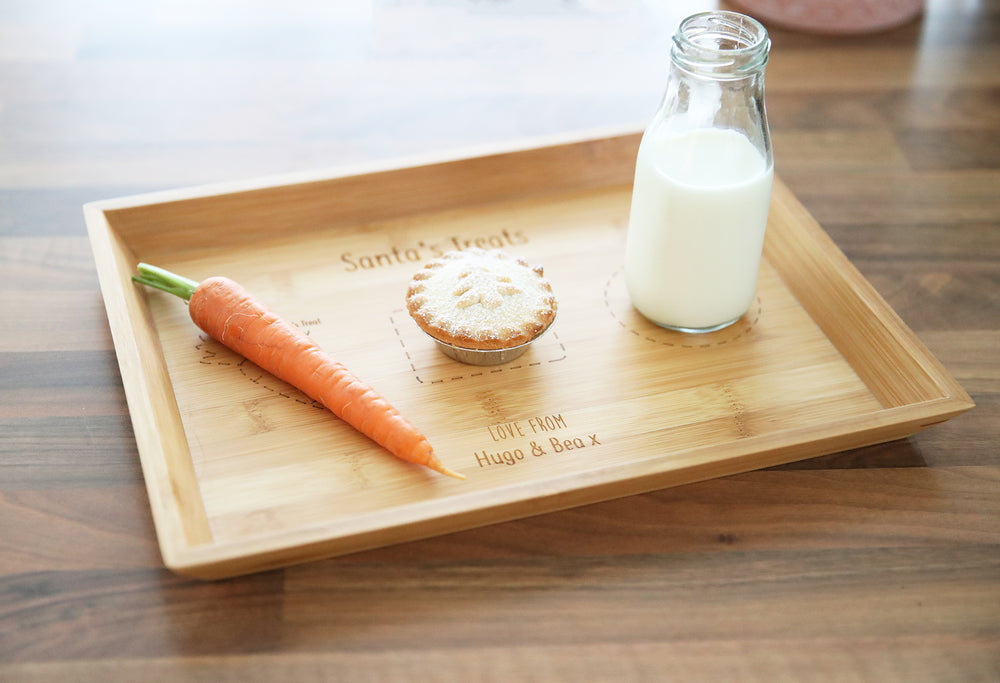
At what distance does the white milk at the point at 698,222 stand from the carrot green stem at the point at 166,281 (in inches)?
22.7

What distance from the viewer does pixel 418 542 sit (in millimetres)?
996

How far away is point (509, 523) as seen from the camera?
101 centimetres

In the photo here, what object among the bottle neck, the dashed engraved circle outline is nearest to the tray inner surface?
the dashed engraved circle outline

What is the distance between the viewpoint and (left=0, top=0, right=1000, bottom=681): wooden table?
91 cm

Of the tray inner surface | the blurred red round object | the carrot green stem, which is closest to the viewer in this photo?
the tray inner surface

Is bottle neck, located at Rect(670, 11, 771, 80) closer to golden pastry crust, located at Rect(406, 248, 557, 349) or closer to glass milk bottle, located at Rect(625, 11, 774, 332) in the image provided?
glass milk bottle, located at Rect(625, 11, 774, 332)

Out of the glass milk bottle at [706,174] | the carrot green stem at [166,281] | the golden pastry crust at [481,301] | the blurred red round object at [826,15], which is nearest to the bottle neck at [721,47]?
the glass milk bottle at [706,174]

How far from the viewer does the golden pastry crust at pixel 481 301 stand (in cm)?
112

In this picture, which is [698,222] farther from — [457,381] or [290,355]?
[290,355]

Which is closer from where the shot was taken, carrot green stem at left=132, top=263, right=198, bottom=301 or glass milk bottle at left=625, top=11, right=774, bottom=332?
glass milk bottle at left=625, top=11, right=774, bottom=332

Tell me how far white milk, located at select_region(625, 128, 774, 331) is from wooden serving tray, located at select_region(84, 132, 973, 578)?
63mm

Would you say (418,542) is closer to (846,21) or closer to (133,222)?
(133,222)

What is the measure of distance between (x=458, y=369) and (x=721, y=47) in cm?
50

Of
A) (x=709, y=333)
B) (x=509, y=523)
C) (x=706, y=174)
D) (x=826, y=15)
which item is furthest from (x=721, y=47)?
(x=826, y=15)
